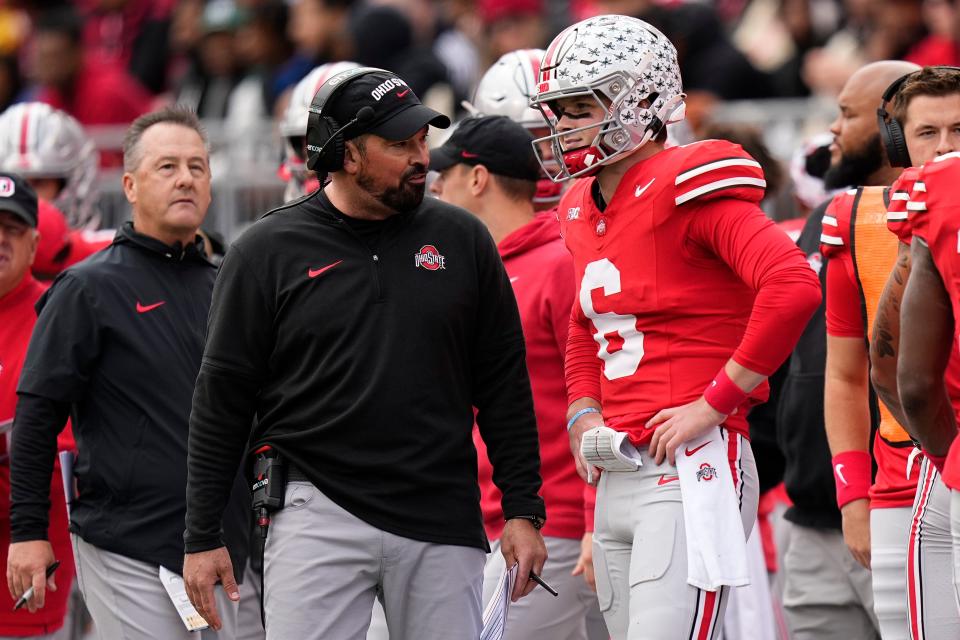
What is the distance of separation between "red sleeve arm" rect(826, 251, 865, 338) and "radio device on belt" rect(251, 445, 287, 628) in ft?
5.84

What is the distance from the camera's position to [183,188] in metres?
5.59

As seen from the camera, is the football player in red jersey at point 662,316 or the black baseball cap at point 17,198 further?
the black baseball cap at point 17,198

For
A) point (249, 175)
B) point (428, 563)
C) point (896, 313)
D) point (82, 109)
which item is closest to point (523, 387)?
point (428, 563)

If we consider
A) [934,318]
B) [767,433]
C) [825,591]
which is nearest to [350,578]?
[934,318]

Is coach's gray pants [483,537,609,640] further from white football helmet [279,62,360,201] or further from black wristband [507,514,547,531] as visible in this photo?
white football helmet [279,62,360,201]

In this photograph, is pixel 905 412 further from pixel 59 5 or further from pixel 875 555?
pixel 59 5

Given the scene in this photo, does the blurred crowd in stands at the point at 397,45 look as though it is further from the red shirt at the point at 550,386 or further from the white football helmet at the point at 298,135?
the red shirt at the point at 550,386

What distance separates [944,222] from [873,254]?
3.82ft

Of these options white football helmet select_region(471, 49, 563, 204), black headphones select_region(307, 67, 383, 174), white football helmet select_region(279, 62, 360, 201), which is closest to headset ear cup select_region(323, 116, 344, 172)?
black headphones select_region(307, 67, 383, 174)

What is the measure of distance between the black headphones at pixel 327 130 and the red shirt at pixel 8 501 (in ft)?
6.23

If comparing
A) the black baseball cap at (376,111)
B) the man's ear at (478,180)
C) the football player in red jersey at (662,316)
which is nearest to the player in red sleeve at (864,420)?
the football player in red jersey at (662,316)

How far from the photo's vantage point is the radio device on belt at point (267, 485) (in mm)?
4359

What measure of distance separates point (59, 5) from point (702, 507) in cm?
1375

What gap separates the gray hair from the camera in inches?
226
